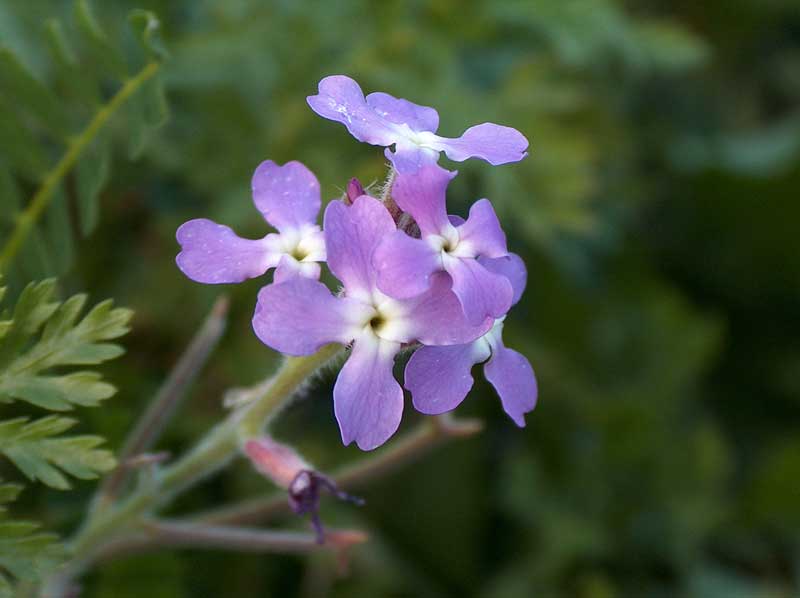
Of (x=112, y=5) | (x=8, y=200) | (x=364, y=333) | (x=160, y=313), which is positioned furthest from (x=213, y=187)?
(x=364, y=333)

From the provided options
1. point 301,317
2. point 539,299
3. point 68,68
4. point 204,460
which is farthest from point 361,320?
point 539,299

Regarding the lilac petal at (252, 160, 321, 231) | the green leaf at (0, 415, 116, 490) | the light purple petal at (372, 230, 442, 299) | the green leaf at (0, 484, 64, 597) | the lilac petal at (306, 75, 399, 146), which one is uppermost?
the lilac petal at (306, 75, 399, 146)

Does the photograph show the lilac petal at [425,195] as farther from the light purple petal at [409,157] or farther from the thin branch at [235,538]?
the thin branch at [235,538]

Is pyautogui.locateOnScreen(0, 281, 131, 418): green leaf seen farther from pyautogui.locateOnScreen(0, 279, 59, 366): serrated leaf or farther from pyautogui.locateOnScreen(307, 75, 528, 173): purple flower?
pyautogui.locateOnScreen(307, 75, 528, 173): purple flower

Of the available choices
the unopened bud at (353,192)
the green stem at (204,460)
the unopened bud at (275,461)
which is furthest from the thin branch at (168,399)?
the unopened bud at (353,192)

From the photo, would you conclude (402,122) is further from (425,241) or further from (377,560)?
(377,560)

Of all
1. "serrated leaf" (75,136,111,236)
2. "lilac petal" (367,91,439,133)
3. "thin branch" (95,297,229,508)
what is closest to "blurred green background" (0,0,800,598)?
"thin branch" (95,297,229,508)
